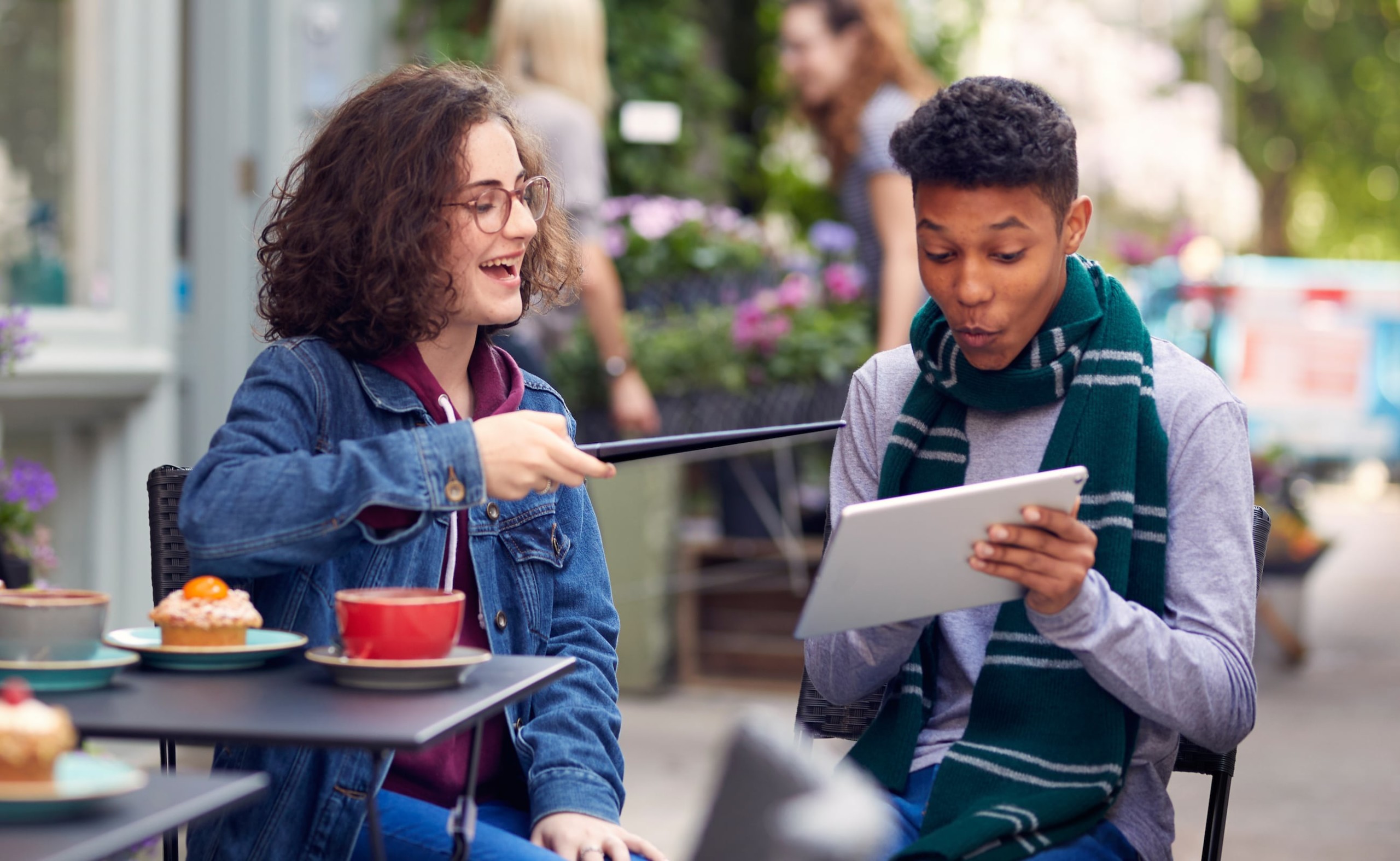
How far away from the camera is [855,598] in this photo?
1609mm

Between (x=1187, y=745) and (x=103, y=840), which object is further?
(x=1187, y=745)

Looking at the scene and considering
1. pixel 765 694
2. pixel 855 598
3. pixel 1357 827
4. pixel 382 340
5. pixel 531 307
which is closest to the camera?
pixel 855 598

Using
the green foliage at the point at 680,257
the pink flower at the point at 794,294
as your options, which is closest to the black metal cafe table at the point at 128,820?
the pink flower at the point at 794,294

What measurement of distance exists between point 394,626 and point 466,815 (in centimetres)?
27

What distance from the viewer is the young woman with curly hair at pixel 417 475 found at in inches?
63.8

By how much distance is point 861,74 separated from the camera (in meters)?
4.18

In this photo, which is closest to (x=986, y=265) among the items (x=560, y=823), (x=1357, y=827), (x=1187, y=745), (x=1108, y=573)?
(x=1108, y=573)

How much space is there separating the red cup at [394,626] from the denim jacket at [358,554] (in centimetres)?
11

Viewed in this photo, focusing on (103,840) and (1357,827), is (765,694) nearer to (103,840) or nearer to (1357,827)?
(1357,827)

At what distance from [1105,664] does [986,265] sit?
49 centimetres

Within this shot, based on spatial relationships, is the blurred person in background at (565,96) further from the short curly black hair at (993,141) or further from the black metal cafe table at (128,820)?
the black metal cafe table at (128,820)

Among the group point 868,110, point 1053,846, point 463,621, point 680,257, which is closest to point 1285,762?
point 868,110

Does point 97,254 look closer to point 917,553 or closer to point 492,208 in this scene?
point 492,208

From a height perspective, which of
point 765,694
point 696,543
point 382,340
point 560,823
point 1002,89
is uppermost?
point 1002,89
